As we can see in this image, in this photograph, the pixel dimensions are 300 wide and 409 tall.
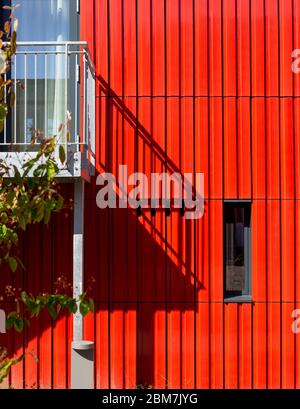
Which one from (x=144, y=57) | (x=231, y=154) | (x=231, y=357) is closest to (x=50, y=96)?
(x=144, y=57)

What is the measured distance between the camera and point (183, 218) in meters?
7.45

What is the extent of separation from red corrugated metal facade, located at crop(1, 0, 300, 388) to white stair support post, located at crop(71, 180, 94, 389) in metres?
0.47

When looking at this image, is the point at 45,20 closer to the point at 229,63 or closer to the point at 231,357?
the point at 229,63

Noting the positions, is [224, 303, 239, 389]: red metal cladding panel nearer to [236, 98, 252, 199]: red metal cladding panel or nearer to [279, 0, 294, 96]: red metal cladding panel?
[236, 98, 252, 199]: red metal cladding panel

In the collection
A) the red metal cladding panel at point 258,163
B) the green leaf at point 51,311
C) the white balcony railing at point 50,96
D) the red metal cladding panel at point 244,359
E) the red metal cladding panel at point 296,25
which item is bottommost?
the red metal cladding panel at point 244,359

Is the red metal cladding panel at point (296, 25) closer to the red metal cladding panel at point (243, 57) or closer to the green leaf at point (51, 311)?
the red metal cladding panel at point (243, 57)

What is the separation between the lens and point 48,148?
303cm

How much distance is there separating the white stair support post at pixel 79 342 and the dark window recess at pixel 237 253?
1.94m

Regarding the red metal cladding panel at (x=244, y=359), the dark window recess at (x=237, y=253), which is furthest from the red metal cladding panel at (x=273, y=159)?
the red metal cladding panel at (x=244, y=359)

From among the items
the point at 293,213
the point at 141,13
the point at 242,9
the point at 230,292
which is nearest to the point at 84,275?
the point at 230,292

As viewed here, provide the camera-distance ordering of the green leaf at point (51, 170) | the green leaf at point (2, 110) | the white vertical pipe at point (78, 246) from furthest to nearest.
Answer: the white vertical pipe at point (78, 246) < the green leaf at point (51, 170) < the green leaf at point (2, 110)

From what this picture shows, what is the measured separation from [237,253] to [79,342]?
7.69 feet

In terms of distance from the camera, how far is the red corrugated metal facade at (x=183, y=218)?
290 inches

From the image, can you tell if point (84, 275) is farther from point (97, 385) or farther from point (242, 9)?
point (242, 9)
